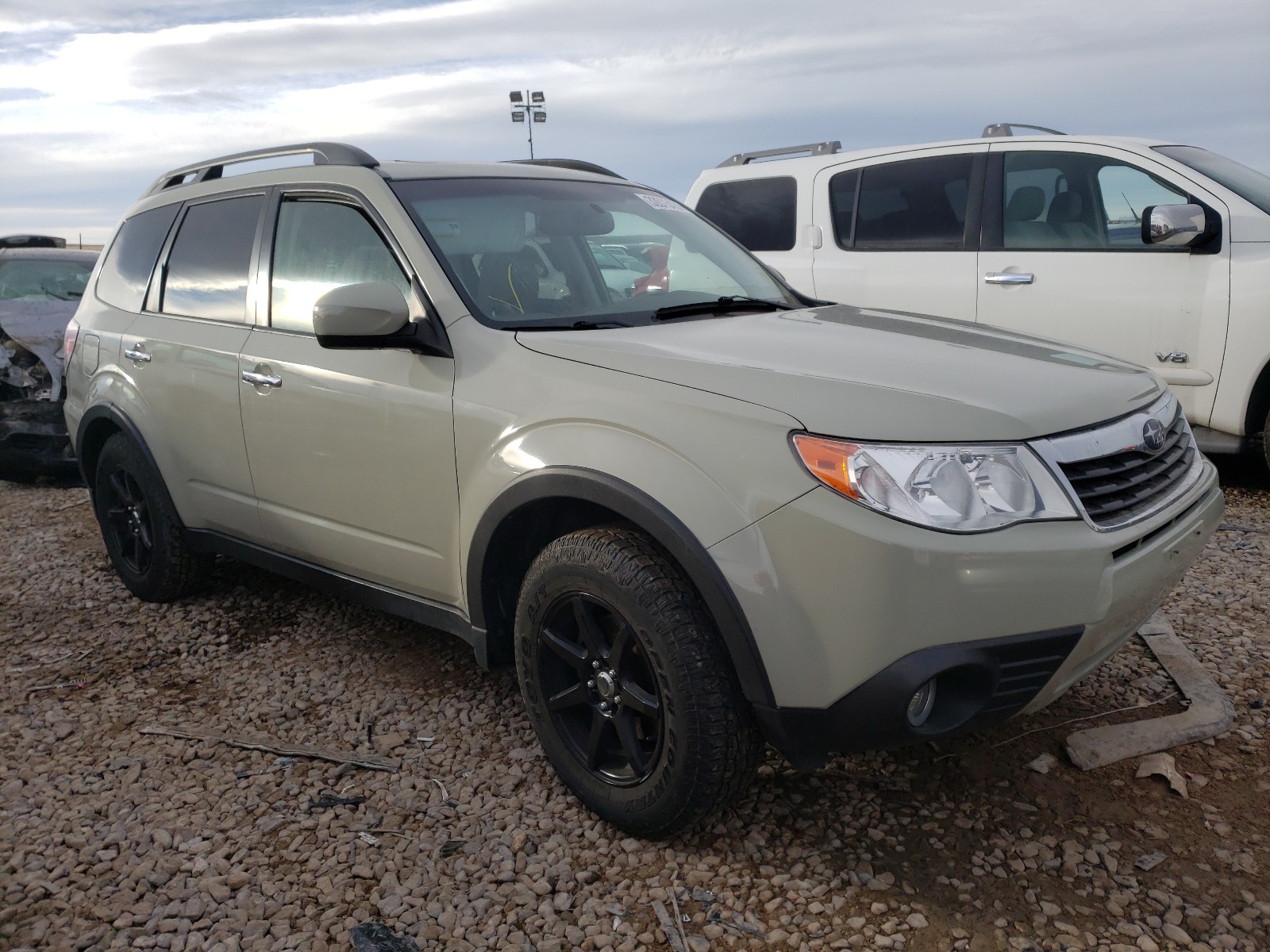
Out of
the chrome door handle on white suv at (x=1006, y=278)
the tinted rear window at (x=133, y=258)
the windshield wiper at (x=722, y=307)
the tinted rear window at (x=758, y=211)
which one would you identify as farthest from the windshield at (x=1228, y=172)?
the tinted rear window at (x=133, y=258)

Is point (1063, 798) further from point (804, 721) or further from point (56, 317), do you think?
point (56, 317)

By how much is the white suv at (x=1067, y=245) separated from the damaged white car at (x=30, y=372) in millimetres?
4859

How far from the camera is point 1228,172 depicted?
5.84 metres

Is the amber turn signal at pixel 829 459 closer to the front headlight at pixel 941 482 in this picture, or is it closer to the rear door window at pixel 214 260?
the front headlight at pixel 941 482

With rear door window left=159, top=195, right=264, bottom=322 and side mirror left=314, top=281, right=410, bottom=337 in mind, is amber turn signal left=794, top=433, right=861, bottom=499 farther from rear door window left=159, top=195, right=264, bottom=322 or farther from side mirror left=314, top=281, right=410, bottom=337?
rear door window left=159, top=195, right=264, bottom=322

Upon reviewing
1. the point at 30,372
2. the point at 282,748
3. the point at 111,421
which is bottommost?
the point at 282,748

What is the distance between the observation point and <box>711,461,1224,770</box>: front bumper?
210 centimetres

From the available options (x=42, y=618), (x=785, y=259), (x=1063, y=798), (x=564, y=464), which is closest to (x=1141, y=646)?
(x=1063, y=798)

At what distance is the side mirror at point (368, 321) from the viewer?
2826 millimetres

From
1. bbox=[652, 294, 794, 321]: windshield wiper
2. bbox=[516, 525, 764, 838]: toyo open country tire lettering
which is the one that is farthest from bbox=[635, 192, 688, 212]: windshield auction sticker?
bbox=[516, 525, 764, 838]: toyo open country tire lettering

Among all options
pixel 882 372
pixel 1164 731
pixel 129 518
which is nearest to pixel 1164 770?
pixel 1164 731

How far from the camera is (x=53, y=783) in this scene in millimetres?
3123

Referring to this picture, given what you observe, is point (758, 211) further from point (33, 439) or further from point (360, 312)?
point (33, 439)

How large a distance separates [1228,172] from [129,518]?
601 centimetres
